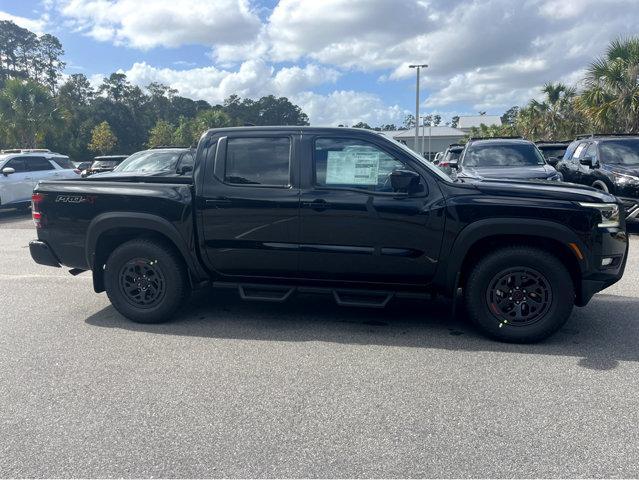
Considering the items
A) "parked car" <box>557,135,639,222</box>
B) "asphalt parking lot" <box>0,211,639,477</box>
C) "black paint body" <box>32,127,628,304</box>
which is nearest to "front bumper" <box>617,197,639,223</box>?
"parked car" <box>557,135,639,222</box>

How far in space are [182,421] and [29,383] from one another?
139cm

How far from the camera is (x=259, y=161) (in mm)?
4910

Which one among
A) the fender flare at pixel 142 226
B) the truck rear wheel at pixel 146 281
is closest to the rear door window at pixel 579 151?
the fender flare at pixel 142 226

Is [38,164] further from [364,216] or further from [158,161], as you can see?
[364,216]

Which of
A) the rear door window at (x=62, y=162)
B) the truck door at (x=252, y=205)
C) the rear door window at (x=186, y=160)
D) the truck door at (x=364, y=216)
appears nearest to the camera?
the truck door at (x=364, y=216)

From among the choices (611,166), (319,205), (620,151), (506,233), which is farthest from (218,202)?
(620,151)

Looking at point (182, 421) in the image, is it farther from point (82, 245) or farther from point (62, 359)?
point (82, 245)

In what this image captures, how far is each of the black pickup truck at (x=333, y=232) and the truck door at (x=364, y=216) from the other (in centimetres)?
1

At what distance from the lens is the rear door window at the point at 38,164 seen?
14948mm

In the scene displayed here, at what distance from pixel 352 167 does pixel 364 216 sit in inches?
19.4

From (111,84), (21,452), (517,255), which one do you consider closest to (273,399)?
(21,452)

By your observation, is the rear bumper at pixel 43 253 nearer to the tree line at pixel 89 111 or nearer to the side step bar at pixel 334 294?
the side step bar at pixel 334 294

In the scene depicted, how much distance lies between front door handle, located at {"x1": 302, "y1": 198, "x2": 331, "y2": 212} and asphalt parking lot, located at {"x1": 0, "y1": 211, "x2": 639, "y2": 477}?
1.18m

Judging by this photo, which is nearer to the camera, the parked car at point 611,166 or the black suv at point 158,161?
the parked car at point 611,166
